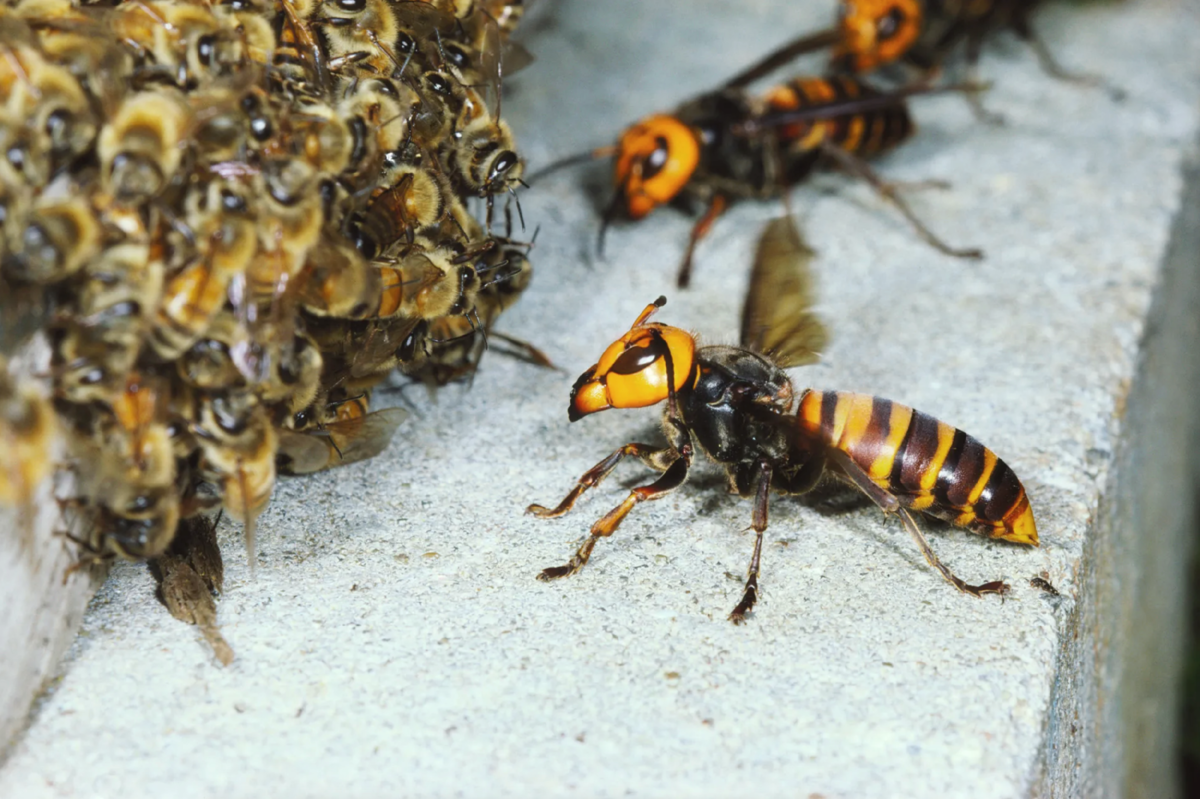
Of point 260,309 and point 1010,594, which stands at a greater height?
point 260,309

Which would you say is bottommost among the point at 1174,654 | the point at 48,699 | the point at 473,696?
the point at 1174,654

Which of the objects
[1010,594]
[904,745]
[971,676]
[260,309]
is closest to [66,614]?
[260,309]

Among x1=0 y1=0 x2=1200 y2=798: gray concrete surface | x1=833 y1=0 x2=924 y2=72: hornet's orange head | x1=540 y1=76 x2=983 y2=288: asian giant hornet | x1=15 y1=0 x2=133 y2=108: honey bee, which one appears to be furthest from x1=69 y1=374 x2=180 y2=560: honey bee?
x1=833 y1=0 x2=924 y2=72: hornet's orange head

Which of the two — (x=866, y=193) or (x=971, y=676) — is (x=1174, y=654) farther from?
(x=971, y=676)

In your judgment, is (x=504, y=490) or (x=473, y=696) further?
(x=504, y=490)

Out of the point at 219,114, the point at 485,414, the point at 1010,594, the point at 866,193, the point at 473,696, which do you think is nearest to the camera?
the point at 219,114

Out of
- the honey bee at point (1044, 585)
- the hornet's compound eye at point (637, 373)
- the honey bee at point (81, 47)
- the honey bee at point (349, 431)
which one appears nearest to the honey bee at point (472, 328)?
the honey bee at point (349, 431)

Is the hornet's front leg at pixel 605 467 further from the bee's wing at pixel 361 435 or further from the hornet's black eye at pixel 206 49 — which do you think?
the hornet's black eye at pixel 206 49
